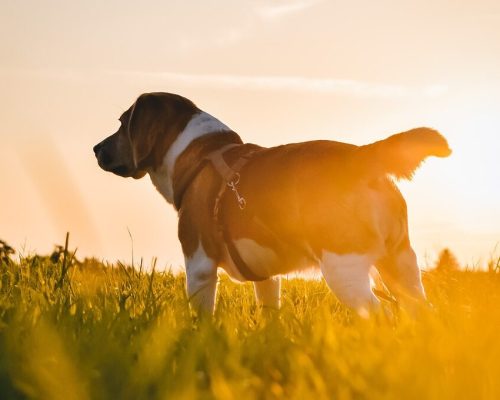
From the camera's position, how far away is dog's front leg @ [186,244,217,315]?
523 cm

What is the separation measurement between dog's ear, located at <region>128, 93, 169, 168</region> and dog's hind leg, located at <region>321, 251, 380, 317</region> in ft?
8.13

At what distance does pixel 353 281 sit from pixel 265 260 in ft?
2.85

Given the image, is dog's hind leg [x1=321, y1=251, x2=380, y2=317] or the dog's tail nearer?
dog's hind leg [x1=321, y1=251, x2=380, y2=317]

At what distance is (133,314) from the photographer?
381 cm

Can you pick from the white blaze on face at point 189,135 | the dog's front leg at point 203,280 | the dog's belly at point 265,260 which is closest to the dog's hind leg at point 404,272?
the dog's belly at point 265,260

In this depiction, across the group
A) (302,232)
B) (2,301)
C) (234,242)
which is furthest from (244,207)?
(2,301)

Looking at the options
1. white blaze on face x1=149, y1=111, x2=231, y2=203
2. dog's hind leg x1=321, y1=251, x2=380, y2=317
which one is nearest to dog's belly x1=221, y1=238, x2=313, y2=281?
dog's hind leg x1=321, y1=251, x2=380, y2=317

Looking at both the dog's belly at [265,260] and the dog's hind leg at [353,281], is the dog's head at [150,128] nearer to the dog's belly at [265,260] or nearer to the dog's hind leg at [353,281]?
the dog's belly at [265,260]

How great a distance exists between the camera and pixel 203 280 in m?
5.23

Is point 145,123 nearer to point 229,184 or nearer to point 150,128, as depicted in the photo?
point 150,128

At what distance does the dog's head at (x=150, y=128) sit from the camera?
6160 mm

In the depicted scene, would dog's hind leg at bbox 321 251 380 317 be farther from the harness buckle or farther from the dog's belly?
the harness buckle

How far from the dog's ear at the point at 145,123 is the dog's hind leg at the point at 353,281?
2477mm

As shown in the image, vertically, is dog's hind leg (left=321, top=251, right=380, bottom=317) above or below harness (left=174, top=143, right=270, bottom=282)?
below
